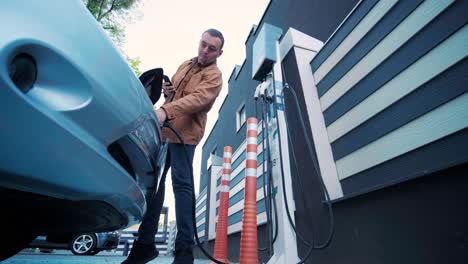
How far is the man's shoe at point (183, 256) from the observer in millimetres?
1560

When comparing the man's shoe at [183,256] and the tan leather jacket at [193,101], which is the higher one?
the tan leather jacket at [193,101]

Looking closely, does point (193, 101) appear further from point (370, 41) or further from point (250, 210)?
point (370, 41)

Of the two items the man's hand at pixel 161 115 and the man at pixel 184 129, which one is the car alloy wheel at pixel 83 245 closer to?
the man at pixel 184 129

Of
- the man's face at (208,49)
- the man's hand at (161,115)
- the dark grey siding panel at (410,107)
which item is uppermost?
the man's face at (208,49)

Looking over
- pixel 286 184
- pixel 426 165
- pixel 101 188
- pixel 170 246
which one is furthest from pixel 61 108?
pixel 170 246

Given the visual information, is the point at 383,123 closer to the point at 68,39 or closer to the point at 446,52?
the point at 446,52

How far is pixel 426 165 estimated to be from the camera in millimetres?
1296

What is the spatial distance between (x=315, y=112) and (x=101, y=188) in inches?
72.1

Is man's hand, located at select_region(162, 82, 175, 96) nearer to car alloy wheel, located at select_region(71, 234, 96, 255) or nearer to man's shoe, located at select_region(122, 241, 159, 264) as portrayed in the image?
man's shoe, located at select_region(122, 241, 159, 264)

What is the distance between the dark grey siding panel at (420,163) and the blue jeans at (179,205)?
1076mm

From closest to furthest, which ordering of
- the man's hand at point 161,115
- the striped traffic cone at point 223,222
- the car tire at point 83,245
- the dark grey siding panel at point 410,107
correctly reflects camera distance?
1. the dark grey siding panel at point 410,107
2. the man's hand at point 161,115
3. the striped traffic cone at point 223,222
4. the car tire at point 83,245

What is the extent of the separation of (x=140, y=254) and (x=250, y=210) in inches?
29.4

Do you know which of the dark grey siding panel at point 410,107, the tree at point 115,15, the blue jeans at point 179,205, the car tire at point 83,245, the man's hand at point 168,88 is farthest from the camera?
the tree at point 115,15

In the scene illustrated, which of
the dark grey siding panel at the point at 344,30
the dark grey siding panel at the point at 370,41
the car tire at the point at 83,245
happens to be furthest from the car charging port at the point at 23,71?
the car tire at the point at 83,245
